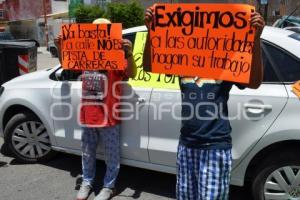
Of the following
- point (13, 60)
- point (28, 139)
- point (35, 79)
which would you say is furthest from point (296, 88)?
point (13, 60)

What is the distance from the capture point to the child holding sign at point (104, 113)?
14.6 feet

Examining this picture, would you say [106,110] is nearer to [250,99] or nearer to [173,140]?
[173,140]

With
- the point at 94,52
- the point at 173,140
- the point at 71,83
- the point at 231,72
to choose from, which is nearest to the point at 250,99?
the point at 173,140

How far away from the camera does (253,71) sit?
289cm

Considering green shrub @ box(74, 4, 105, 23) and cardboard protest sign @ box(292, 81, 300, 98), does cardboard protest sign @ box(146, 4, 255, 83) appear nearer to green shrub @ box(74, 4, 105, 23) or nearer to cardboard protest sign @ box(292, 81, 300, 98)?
cardboard protest sign @ box(292, 81, 300, 98)

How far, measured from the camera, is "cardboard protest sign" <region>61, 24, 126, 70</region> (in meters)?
4.34

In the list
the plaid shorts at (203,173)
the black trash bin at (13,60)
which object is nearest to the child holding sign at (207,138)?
the plaid shorts at (203,173)

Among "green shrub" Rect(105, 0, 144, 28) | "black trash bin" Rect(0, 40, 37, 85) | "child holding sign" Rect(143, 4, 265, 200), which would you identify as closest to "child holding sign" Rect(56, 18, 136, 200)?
"child holding sign" Rect(143, 4, 265, 200)

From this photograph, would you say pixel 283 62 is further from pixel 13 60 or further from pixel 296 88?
pixel 13 60

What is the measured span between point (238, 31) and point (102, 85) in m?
1.82

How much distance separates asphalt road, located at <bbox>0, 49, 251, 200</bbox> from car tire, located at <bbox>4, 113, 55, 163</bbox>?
4.8 inches

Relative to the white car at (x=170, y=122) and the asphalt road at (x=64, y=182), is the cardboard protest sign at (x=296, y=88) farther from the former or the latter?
the asphalt road at (x=64, y=182)

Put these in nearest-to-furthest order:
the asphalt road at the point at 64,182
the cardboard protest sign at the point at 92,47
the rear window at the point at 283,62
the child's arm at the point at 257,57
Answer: the child's arm at the point at 257,57, the rear window at the point at 283,62, the cardboard protest sign at the point at 92,47, the asphalt road at the point at 64,182

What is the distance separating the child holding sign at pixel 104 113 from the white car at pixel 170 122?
0.47 ft
